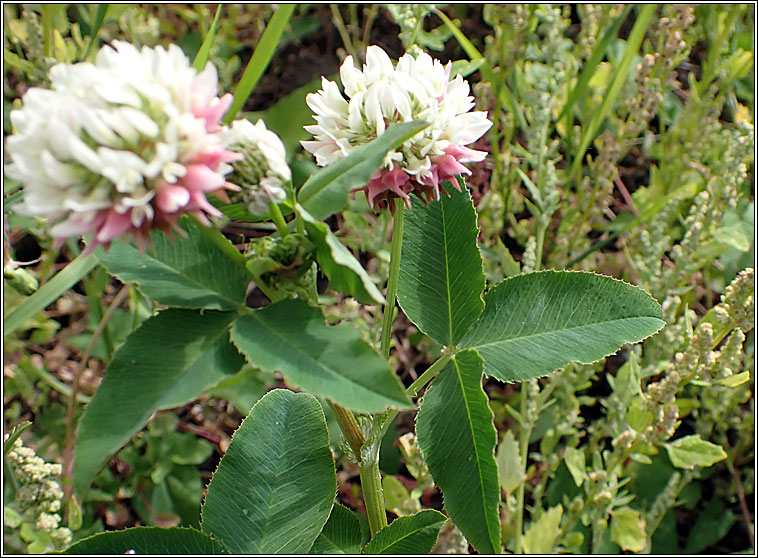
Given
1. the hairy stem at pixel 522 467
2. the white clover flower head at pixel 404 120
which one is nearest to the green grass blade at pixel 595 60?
the hairy stem at pixel 522 467

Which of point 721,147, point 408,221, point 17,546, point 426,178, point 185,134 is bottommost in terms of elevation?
point 17,546

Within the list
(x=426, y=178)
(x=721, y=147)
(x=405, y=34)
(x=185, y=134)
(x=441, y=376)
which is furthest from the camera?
(x=721, y=147)

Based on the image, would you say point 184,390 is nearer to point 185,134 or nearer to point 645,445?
point 185,134

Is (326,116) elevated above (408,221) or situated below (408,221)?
above

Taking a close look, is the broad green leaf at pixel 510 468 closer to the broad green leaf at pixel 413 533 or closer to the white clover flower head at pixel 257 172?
the broad green leaf at pixel 413 533

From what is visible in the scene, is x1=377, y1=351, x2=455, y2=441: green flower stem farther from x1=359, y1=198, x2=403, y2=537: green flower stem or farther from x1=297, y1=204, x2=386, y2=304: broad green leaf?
x1=297, y1=204, x2=386, y2=304: broad green leaf

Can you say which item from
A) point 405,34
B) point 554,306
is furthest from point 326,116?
point 405,34

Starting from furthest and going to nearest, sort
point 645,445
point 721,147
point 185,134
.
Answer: point 721,147 → point 645,445 → point 185,134

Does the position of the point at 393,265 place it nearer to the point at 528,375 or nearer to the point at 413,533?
the point at 528,375
